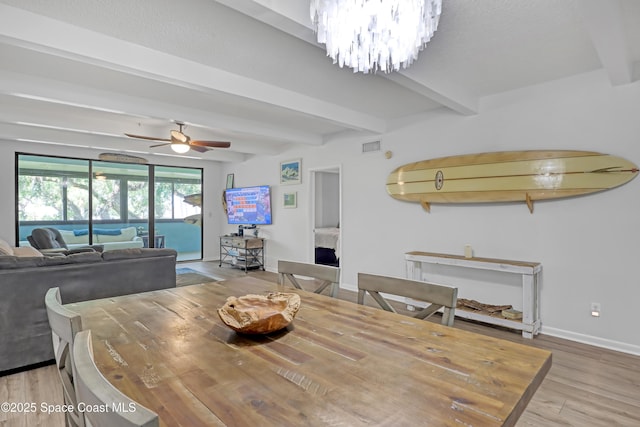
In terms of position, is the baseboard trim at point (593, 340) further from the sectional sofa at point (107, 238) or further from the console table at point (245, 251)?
the sectional sofa at point (107, 238)

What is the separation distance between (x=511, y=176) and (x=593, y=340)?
1701 millimetres

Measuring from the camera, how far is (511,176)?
Result: 3.50 m

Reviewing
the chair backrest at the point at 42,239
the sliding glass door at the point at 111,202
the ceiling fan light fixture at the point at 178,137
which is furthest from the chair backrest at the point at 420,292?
the sliding glass door at the point at 111,202

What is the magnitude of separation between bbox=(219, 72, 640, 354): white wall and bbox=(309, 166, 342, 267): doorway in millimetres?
1404

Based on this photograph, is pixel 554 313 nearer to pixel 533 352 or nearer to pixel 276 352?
pixel 533 352

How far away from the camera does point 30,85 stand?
10.6ft

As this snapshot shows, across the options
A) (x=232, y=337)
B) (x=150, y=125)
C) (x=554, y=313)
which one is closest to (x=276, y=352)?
(x=232, y=337)

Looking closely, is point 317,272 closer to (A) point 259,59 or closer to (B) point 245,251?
(A) point 259,59

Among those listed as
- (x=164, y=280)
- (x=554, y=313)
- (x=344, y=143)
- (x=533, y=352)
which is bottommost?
(x=554, y=313)

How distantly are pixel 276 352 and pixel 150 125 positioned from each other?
5.23 meters

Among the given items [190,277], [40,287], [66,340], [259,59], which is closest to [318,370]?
[66,340]

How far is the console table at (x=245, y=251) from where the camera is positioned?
679 cm

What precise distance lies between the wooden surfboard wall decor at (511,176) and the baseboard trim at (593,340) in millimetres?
1266

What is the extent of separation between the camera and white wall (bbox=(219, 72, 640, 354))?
3.02 meters
